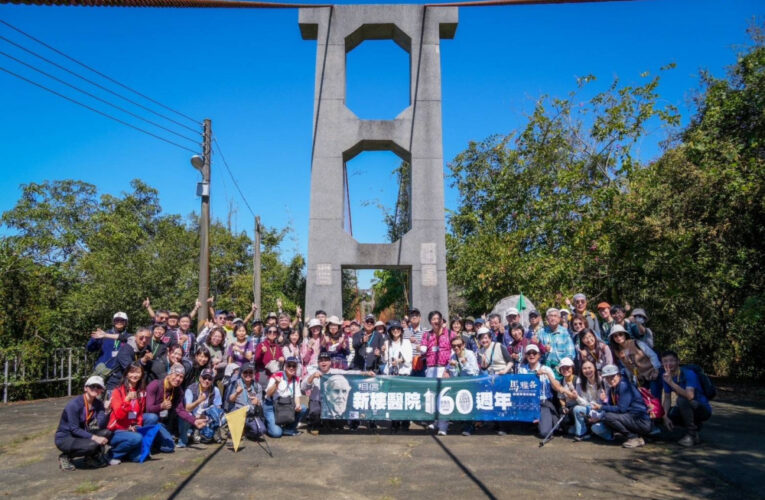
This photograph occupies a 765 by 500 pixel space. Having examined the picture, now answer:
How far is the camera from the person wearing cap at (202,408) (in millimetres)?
7496

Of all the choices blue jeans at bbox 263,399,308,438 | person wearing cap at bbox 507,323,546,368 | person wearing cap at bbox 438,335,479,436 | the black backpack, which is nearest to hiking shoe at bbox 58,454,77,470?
blue jeans at bbox 263,399,308,438

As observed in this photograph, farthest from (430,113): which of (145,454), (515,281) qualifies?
(145,454)

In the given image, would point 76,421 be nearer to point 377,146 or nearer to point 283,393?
point 283,393

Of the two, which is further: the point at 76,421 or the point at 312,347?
the point at 312,347

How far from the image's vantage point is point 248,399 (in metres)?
7.82

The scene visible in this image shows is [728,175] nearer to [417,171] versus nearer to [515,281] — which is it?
[515,281]

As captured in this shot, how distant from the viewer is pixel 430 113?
43.7ft

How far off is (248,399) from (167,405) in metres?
1.08

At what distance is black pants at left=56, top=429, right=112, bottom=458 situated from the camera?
618 cm

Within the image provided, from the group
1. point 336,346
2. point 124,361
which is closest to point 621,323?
point 336,346

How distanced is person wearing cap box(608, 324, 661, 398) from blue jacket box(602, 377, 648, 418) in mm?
185

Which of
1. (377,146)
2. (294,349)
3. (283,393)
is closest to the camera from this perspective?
(283,393)

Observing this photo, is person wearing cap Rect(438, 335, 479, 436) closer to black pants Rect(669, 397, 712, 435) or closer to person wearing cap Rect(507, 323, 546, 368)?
person wearing cap Rect(507, 323, 546, 368)

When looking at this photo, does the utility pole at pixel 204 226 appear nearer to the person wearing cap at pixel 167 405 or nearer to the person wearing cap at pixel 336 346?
the person wearing cap at pixel 336 346
